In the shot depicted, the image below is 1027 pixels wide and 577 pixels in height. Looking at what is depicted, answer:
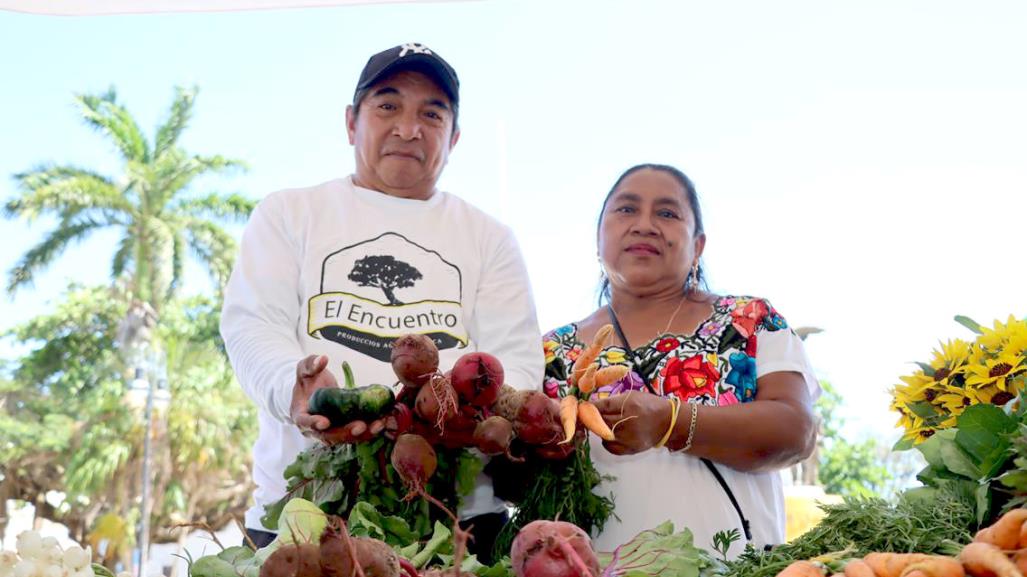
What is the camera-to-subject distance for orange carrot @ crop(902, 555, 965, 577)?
1.42 meters

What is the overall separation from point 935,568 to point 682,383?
119cm

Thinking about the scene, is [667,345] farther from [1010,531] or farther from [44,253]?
[44,253]

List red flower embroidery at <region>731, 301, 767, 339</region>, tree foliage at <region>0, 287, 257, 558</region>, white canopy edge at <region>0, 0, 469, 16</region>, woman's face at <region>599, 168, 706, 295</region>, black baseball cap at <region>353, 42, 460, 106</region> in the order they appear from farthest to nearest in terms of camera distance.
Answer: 1. tree foliage at <region>0, 287, 257, 558</region>
2. white canopy edge at <region>0, 0, 469, 16</region>
3. woman's face at <region>599, 168, 706, 295</region>
4. red flower embroidery at <region>731, 301, 767, 339</region>
5. black baseball cap at <region>353, 42, 460, 106</region>

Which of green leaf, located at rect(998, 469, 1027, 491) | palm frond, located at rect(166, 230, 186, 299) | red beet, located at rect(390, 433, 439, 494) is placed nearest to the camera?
green leaf, located at rect(998, 469, 1027, 491)

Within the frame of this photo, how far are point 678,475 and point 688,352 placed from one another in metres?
0.36

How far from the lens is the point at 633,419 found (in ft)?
7.02

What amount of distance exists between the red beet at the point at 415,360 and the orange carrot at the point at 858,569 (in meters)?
0.85

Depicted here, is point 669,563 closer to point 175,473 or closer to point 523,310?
point 523,310

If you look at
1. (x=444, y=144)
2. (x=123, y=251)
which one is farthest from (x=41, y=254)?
(x=444, y=144)

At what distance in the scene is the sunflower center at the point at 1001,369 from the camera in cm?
213

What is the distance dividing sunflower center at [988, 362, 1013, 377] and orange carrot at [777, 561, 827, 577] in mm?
859

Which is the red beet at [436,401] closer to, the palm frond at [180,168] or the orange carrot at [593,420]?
the orange carrot at [593,420]

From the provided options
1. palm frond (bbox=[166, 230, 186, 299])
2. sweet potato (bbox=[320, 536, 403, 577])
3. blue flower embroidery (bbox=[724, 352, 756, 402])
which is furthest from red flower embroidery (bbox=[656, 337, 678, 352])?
palm frond (bbox=[166, 230, 186, 299])

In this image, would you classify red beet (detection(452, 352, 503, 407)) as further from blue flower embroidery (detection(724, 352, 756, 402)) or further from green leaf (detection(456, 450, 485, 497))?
blue flower embroidery (detection(724, 352, 756, 402))
